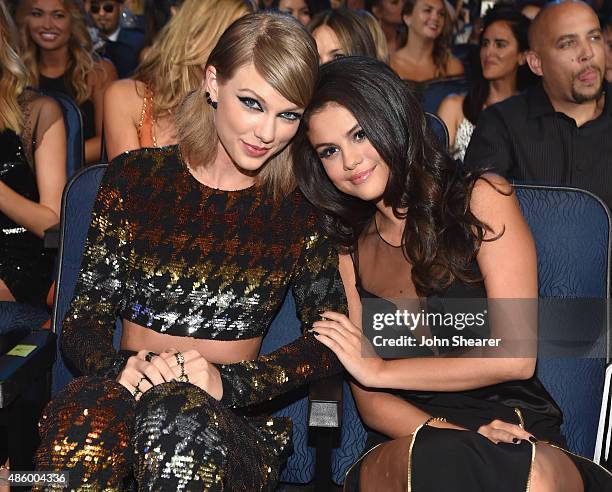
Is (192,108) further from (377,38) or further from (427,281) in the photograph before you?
(377,38)

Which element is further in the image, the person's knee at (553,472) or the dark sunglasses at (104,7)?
the dark sunglasses at (104,7)

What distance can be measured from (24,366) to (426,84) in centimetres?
332

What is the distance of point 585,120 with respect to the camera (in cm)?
370

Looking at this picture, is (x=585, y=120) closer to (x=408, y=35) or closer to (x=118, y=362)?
(x=118, y=362)

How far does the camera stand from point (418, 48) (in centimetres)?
608

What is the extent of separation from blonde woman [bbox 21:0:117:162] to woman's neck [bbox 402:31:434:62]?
196 centimetres

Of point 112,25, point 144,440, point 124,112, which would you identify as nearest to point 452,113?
point 124,112

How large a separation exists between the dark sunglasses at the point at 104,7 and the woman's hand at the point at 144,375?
15.9 ft

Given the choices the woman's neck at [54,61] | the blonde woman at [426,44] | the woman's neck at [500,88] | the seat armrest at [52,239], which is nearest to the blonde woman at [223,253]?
the seat armrest at [52,239]

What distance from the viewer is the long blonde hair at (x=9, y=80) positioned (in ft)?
10.6

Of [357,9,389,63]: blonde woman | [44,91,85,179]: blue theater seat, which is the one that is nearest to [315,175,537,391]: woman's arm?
[44,91,85,179]: blue theater seat

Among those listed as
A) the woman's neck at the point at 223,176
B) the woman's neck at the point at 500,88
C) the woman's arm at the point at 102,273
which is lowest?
the woman's arm at the point at 102,273

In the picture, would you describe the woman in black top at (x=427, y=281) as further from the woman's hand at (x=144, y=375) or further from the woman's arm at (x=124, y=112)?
the woman's arm at (x=124, y=112)

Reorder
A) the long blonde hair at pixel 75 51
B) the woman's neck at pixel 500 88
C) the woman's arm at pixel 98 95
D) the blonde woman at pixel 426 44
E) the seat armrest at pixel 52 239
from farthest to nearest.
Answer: the blonde woman at pixel 426 44, the woman's neck at pixel 500 88, the long blonde hair at pixel 75 51, the woman's arm at pixel 98 95, the seat armrest at pixel 52 239
